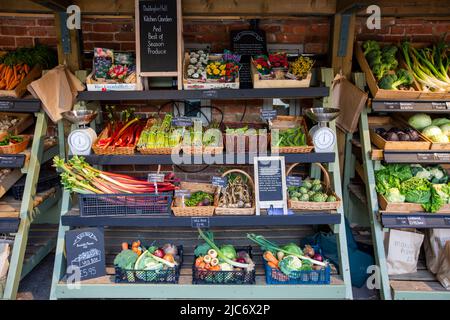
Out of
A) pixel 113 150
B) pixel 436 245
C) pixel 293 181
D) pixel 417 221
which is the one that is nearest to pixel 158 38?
pixel 113 150

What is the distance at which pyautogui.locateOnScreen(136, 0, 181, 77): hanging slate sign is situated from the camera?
3.88 meters

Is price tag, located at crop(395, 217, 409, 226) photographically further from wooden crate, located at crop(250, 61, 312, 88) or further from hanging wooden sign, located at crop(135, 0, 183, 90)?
hanging wooden sign, located at crop(135, 0, 183, 90)

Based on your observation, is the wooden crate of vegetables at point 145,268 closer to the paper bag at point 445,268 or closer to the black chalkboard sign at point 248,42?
the black chalkboard sign at point 248,42

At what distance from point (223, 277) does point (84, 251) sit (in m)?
1.22

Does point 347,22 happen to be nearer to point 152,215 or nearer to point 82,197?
point 152,215

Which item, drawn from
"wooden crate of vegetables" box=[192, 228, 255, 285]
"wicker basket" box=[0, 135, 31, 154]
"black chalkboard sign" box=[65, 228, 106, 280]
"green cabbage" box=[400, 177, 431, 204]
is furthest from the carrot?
"wicker basket" box=[0, 135, 31, 154]

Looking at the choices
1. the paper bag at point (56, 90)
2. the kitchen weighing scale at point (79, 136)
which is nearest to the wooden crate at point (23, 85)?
the paper bag at point (56, 90)

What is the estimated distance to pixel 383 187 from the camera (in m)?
4.01

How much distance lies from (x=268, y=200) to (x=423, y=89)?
5.46ft

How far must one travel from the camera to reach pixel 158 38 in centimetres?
391

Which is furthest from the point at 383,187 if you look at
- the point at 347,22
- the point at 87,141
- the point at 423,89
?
the point at 87,141

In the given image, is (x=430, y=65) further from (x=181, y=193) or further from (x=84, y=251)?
(x=84, y=251)

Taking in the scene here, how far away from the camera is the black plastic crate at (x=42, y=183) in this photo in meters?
4.32

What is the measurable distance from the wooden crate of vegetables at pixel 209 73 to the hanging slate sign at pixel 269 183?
0.72 meters
